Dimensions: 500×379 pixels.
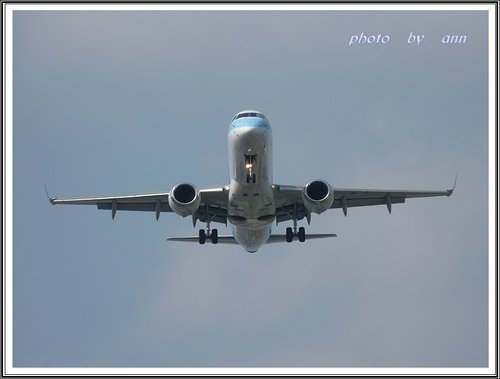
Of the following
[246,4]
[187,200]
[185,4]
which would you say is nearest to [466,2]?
[246,4]

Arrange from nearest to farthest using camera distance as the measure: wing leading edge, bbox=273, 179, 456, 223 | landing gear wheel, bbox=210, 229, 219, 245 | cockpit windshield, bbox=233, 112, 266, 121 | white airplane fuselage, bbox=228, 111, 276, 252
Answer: white airplane fuselage, bbox=228, 111, 276, 252
cockpit windshield, bbox=233, 112, 266, 121
wing leading edge, bbox=273, 179, 456, 223
landing gear wheel, bbox=210, 229, 219, 245

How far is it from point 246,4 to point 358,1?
4.68m

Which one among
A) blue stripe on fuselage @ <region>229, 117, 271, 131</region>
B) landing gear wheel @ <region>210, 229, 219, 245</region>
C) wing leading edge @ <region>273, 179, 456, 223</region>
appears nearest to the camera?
blue stripe on fuselage @ <region>229, 117, 271, 131</region>

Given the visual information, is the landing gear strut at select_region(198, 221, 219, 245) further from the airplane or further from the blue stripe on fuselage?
the blue stripe on fuselage

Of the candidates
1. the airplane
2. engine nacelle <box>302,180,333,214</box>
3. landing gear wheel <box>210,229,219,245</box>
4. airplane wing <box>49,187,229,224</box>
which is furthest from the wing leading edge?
landing gear wheel <box>210,229,219,245</box>

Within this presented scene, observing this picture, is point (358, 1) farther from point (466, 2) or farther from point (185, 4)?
point (185, 4)

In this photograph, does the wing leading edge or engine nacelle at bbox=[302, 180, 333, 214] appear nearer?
engine nacelle at bbox=[302, 180, 333, 214]

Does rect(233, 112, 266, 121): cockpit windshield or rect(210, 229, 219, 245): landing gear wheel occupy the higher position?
rect(233, 112, 266, 121): cockpit windshield

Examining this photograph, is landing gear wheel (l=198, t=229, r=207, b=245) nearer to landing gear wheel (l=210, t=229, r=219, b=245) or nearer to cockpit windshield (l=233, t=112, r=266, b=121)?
landing gear wheel (l=210, t=229, r=219, b=245)

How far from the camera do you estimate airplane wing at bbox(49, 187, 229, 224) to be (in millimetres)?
40531

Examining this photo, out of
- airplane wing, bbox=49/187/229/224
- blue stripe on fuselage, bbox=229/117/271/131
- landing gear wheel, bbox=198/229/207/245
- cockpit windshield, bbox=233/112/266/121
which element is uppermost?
cockpit windshield, bbox=233/112/266/121

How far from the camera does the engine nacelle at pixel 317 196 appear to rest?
38.5m

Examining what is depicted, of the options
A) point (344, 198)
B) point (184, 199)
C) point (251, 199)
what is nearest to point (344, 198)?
point (344, 198)

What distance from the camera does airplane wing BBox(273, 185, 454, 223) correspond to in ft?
133
